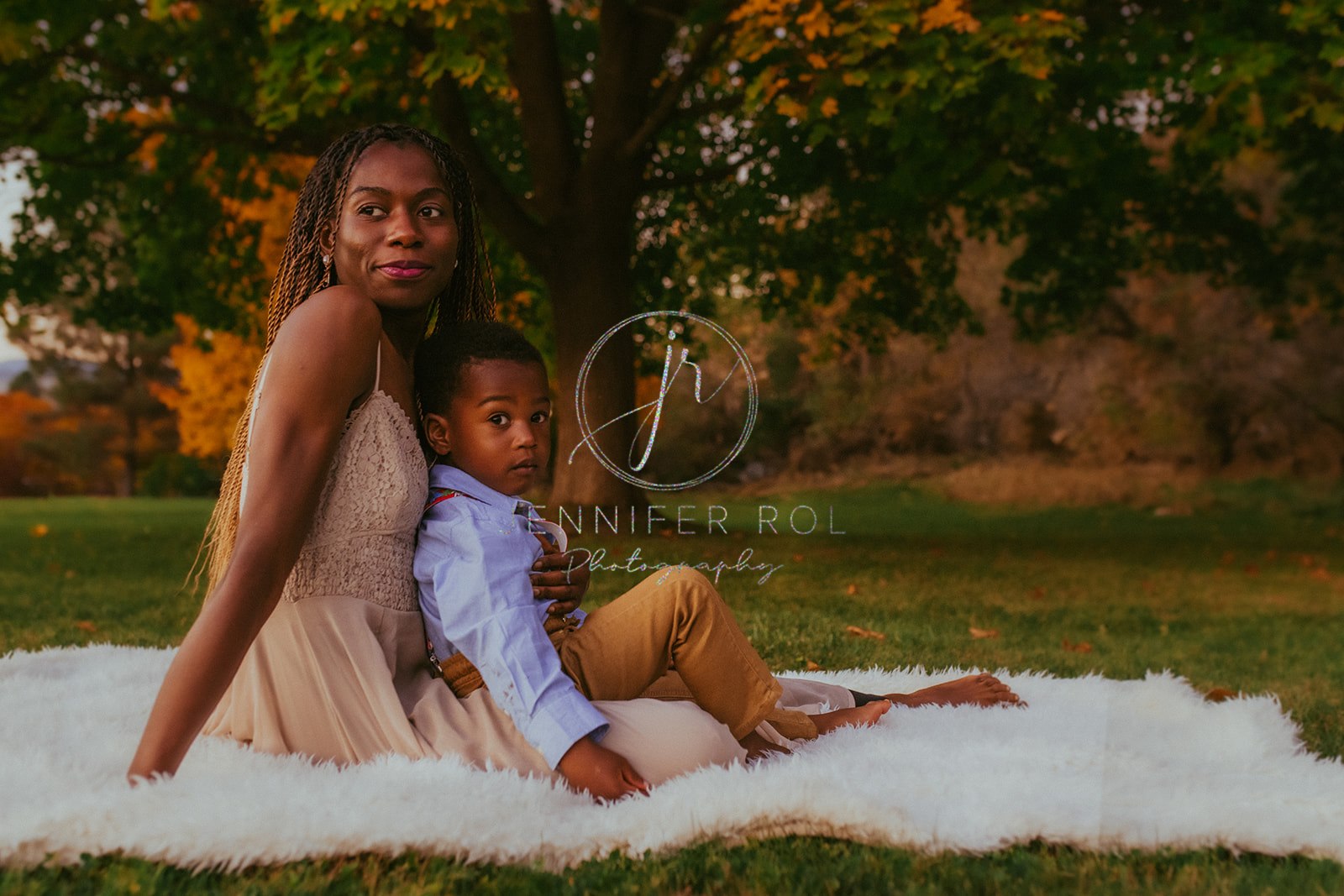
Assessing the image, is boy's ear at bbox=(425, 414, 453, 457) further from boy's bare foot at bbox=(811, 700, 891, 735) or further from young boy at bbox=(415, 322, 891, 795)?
boy's bare foot at bbox=(811, 700, 891, 735)

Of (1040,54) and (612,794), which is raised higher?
(1040,54)

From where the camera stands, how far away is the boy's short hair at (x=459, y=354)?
2.90m

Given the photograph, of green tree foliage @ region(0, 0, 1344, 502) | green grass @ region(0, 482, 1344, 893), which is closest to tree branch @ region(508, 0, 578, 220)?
green tree foliage @ region(0, 0, 1344, 502)

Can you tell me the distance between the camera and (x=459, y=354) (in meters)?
2.93

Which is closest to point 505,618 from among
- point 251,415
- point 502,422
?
point 502,422

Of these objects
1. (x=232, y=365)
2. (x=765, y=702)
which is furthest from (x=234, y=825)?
(x=232, y=365)

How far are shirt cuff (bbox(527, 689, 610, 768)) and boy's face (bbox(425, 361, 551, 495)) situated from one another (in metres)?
0.56

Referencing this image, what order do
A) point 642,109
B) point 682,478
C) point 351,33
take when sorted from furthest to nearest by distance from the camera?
point 682,478 < point 642,109 < point 351,33

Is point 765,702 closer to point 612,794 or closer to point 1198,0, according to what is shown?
point 612,794

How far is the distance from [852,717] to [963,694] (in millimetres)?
591

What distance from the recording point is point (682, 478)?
15.6 meters

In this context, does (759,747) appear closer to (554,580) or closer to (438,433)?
(554,580)

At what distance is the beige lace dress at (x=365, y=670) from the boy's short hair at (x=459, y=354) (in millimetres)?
148

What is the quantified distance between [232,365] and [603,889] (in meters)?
26.8
